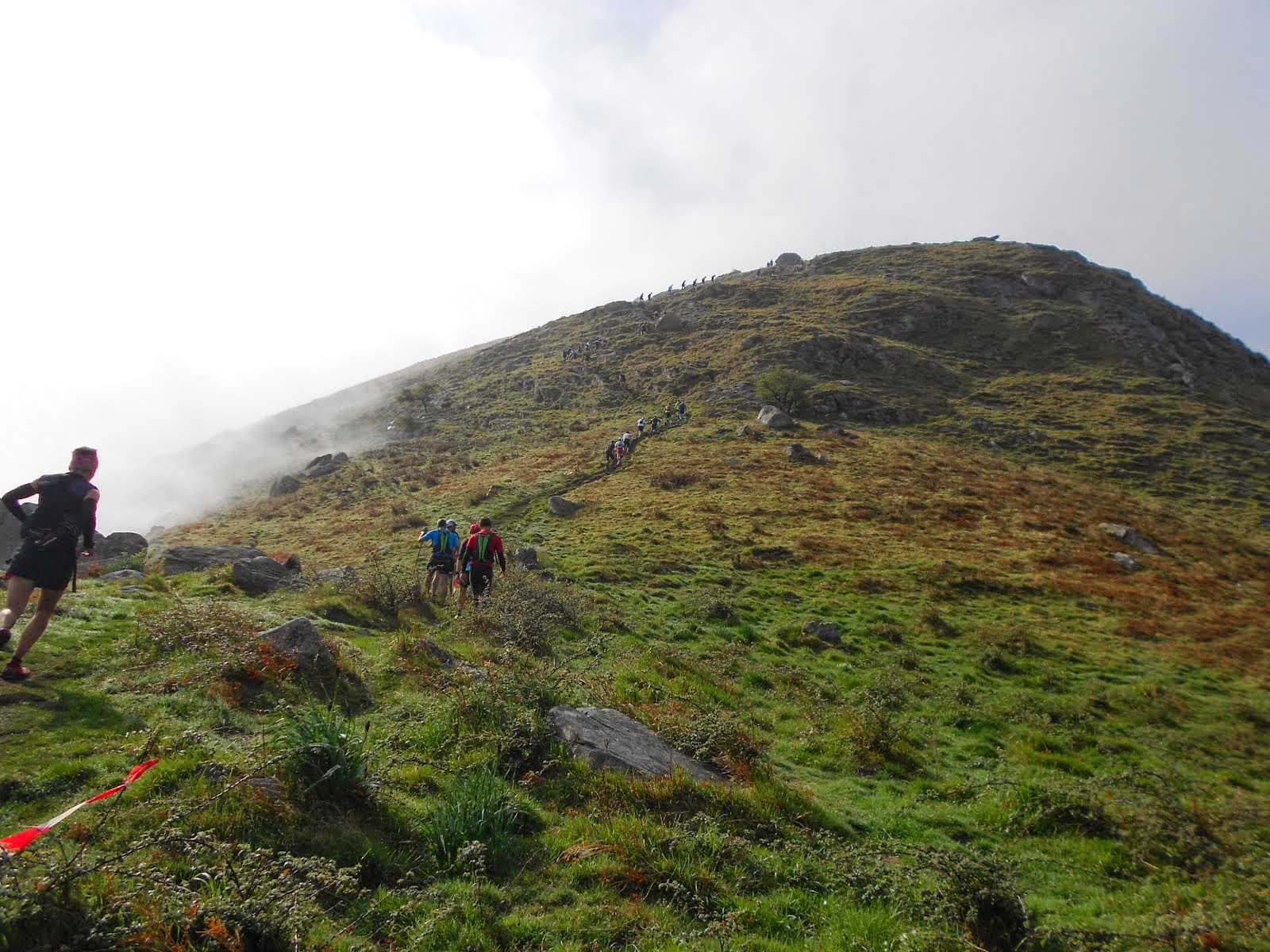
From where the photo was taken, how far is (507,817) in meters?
5.13

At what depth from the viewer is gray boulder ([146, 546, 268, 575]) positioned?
14781 millimetres

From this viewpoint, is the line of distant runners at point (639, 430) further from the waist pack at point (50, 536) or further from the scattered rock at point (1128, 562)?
the waist pack at point (50, 536)

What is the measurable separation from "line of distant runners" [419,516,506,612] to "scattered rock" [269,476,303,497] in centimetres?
2891

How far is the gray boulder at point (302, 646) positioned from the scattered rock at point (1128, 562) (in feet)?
88.2

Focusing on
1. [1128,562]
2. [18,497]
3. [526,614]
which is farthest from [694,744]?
[1128,562]

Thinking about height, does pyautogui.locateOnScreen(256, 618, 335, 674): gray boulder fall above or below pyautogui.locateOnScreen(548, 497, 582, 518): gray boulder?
above

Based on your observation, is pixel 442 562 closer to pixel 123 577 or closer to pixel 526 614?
pixel 526 614

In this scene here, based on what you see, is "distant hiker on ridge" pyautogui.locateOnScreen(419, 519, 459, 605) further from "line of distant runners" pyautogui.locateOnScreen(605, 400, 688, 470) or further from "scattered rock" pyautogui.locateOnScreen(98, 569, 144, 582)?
"line of distant runners" pyautogui.locateOnScreen(605, 400, 688, 470)

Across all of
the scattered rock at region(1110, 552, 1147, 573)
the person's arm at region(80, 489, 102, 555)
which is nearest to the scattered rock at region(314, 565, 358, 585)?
the person's arm at region(80, 489, 102, 555)

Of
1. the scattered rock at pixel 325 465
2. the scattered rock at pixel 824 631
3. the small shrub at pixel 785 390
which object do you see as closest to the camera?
the scattered rock at pixel 824 631

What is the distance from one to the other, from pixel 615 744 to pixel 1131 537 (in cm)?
2884

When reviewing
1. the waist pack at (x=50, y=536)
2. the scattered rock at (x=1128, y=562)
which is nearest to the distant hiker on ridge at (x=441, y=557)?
the waist pack at (x=50, y=536)

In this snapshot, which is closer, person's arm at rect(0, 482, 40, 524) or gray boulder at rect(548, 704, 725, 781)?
gray boulder at rect(548, 704, 725, 781)

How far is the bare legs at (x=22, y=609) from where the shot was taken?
6352 millimetres
